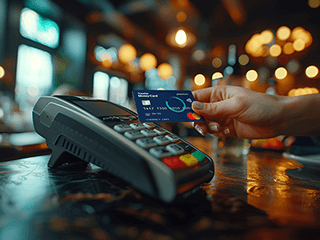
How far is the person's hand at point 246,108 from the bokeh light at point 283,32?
7.75ft

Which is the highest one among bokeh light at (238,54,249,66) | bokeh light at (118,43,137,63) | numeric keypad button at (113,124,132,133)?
bokeh light at (238,54,249,66)

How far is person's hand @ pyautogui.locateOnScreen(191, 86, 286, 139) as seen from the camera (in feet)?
1.55

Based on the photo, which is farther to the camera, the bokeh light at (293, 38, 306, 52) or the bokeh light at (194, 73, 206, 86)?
the bokeh light at (194, 73, 206, 86)

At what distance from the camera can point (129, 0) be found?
9.52 ft

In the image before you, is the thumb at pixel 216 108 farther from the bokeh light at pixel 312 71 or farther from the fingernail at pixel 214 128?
the bokeh light at pixel 312 71

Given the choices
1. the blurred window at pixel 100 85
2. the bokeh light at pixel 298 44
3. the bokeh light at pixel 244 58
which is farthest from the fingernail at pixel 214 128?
the blurred window at pixel 100 85

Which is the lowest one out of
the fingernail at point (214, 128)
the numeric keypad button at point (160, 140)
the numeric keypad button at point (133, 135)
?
the fingernail at point (214, 128)

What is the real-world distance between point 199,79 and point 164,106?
3.75 meters

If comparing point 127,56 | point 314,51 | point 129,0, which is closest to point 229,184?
point 127,56

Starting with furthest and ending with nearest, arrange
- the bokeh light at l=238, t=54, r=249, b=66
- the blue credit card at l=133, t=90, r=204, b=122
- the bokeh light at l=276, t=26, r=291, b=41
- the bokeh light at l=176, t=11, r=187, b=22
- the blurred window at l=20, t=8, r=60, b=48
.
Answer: the bokeh light at l=238, t=54, r=249, b=66
the blurred window at l=20, t=8, r=60, b=48
the bokeh light at l=176, t=11, r=187, b=22
the bokeh light at l=276, t=26, r=291, b=41
the blue credit card at l=133, t=90, r=204, b=122

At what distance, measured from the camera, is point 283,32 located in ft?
7.90

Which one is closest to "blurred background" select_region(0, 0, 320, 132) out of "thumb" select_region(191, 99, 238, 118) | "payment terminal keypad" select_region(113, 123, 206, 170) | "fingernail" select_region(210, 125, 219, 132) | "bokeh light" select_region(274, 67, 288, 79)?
"bokeh light" select_region(274, 67, 288, 79)

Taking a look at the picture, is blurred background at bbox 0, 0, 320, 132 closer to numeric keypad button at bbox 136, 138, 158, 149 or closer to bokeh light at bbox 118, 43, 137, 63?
bokeh light at bbox 118, 43, 137, 63

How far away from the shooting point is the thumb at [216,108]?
1.49ft
